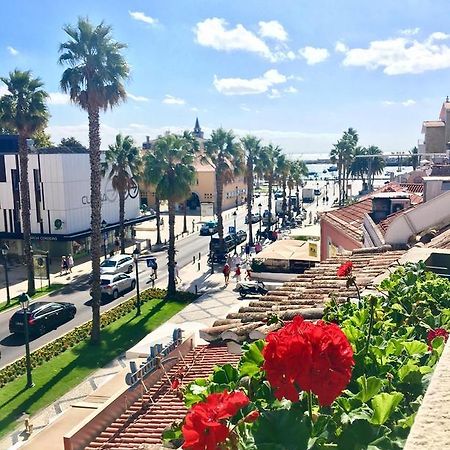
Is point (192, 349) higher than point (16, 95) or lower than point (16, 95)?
lower

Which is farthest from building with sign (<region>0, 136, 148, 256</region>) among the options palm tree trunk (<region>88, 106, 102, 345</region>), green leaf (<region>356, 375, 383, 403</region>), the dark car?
green leaf (<region>356, 375, 383, 403</region>)

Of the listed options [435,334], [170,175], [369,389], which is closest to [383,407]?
[369,389]

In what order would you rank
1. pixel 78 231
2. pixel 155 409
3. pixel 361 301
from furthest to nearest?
1. pixel 78 231
2. pixel 155 409
3. pixel 361 301

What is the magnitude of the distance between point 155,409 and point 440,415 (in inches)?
260

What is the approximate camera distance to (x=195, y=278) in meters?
33.5

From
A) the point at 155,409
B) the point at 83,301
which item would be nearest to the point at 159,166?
the point at 83,301

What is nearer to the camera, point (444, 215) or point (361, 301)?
point (361, 301)

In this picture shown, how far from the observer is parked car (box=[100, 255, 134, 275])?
106ft

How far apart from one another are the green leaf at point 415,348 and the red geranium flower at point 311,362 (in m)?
1.61

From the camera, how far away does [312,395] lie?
319cm

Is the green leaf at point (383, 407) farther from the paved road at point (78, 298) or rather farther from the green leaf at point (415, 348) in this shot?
the paved road at point (78, 298)

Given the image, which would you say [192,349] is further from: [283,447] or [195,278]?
[195,278]

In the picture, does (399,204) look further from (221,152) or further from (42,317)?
(221,152)

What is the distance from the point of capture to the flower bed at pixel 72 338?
60.3ft
